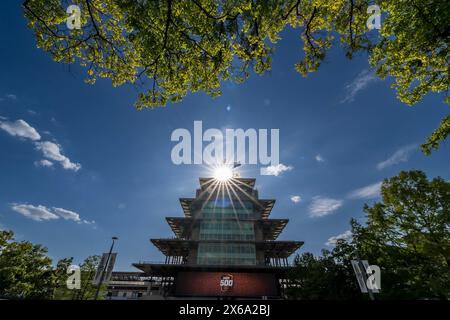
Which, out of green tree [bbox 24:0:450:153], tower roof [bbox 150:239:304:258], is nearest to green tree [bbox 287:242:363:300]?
tower roof [bbox 150:239:304:258]

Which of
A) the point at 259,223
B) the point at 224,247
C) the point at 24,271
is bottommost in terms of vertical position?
the point at 24,271

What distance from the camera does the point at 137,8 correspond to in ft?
16.8

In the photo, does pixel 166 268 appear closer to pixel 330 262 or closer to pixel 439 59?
pixel 330 262

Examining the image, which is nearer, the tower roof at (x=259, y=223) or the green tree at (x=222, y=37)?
the green tree at (x=222, y=37)

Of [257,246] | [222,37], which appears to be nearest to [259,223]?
[257,246]

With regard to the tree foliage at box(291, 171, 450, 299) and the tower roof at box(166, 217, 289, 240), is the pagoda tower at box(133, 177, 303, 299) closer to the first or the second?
the tower roof at box(166, 217, 289, 240)

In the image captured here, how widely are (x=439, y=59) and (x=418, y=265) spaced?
14283 millimetres

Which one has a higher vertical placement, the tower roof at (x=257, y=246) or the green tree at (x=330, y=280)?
the tower roof at (x=257, y=246)

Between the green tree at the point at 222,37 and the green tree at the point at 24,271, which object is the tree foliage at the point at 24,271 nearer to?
the green tree at the point at 24,271

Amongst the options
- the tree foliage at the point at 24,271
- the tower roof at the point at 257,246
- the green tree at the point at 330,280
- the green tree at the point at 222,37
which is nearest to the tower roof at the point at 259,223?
the tower roof at the point at 257,246

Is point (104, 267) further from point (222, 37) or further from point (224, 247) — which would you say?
point (224, 247)

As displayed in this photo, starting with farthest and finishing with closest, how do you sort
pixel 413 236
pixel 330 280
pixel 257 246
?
pixel 257 246 < pixel 330 280 < pixel 413 236

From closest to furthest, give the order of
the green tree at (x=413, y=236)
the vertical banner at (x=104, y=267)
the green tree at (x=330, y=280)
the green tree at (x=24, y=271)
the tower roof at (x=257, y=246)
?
the green tree at (x=413, y=236), the vertical banner at (x=104, y=267), the green tree at (x=330, y=280), the green tree at (x=24, y=271), the tower roof at (x=257, y=246)

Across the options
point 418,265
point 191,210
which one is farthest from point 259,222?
point 418,265
